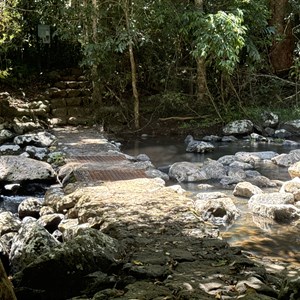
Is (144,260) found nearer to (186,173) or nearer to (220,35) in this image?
(186,173)

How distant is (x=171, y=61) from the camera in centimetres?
1302

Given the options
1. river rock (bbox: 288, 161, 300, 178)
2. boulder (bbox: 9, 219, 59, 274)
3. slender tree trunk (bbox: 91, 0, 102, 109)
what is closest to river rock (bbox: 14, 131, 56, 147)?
slender tree trunk (bbox: 91, 0, 102, 109)

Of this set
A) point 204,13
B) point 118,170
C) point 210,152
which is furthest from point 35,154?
point 204,13

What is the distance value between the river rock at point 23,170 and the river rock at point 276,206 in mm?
2987

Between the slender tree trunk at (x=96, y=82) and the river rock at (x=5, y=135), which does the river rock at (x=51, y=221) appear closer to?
the river rock at (x=5, y=135)

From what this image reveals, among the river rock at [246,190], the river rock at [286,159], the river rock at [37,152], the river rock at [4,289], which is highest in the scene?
the river rock at [4,289]

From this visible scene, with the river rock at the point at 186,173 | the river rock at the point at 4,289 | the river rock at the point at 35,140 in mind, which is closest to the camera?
the river rock at the point at 4,289

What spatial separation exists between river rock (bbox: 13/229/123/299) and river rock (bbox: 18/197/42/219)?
2735 millimetres

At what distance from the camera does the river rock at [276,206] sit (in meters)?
5.63

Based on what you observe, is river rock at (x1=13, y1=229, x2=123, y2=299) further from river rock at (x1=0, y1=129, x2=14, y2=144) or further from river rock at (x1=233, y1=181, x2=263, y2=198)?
river rock at (x1=0, y1=129, x2=14, y2=144)

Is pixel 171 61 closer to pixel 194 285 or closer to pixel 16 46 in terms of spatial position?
pixel 16 46

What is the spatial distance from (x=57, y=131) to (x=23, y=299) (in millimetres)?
8367

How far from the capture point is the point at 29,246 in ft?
12.6

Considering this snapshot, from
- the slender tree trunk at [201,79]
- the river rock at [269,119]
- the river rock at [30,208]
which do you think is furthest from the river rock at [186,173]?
the slender tree trunk at [201,79]
